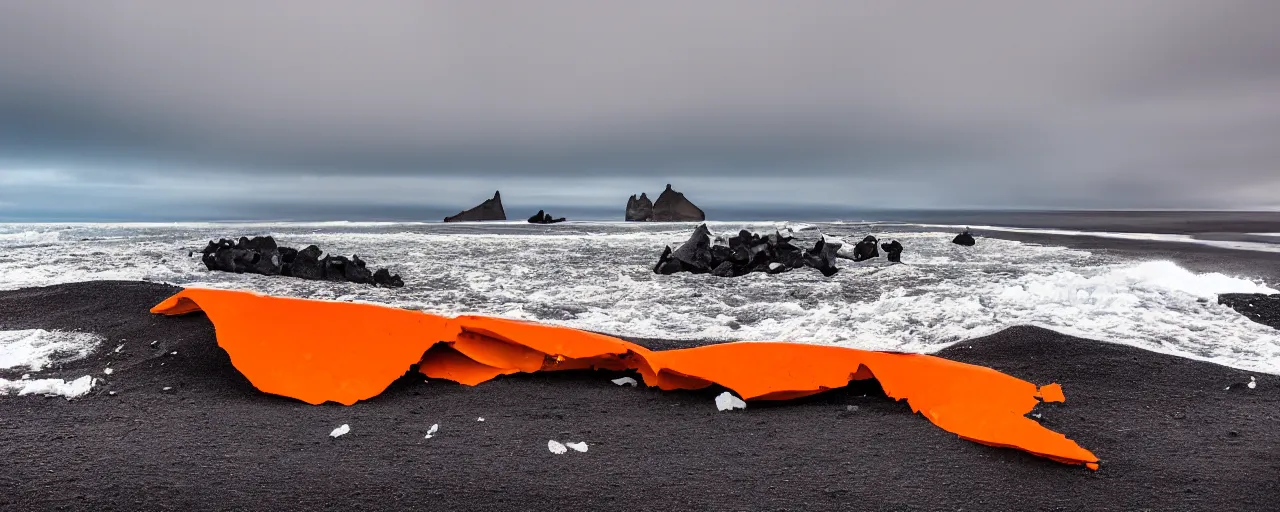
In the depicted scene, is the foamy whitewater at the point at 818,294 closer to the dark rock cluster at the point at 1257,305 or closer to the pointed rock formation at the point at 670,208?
the dark rock cluster at the point at 1257,305

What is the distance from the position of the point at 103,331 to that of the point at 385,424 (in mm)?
3084

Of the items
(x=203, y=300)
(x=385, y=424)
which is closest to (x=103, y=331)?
(x=203, y=300)

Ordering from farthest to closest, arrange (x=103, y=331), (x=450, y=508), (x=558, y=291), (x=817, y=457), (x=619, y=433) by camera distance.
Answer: (x=558, y=291) → (x=103, y=331) → (x=619, y=433) → (x=817, y=457) → (x=450, y=508)

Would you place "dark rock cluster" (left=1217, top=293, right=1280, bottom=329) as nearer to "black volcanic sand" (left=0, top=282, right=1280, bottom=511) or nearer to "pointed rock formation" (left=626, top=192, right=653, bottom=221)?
"black volcanic sand" (left=0, top=282, right=1280, bottom=511)

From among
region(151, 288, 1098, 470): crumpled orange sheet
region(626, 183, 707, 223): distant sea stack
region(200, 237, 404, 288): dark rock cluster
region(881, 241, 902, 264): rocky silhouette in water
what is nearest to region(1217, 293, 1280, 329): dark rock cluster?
region(151, 288, 1098, 470): crumpled orange sheet

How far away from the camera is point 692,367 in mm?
3385

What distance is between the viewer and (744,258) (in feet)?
28.7

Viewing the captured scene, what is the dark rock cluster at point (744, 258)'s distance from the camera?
865 centimetres

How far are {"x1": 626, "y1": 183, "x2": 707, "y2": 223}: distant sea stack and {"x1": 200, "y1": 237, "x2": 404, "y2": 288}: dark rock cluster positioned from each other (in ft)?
110

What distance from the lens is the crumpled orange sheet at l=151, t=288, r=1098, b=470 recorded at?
10.3ft

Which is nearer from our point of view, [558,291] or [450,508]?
[450,508]

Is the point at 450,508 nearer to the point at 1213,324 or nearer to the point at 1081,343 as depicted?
the point at 1081,343

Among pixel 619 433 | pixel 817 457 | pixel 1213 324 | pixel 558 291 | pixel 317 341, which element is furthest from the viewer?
pixel 558 291

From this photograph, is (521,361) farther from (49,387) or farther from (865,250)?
(865,250)
